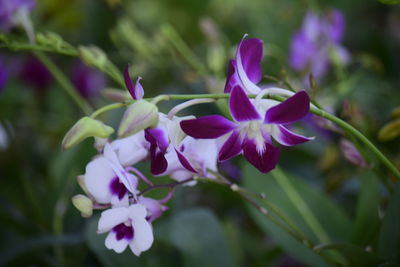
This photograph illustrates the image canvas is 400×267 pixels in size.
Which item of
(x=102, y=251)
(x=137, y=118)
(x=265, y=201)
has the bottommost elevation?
(x=102, y=251)

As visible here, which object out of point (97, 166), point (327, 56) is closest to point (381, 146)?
point (327, 56)

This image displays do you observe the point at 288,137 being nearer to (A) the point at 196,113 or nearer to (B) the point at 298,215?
(B) the point at 298,215

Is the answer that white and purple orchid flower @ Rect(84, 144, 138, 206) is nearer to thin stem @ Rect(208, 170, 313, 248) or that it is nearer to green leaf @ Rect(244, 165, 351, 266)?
thin stem @ Rect(208, 170, 313, 248)

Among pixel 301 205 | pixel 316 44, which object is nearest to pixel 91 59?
pixel 301 205

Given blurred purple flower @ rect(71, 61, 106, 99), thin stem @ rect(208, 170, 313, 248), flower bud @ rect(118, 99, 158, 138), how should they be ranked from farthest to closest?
blurred purple flower @ rect(71, 61, 106, 99) → thin stem @ rect(208, 170, 313, 248) → flower bud @ rect(118, 99, 158, 138)

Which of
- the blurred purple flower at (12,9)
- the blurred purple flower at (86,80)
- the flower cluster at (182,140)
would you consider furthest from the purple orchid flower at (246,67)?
the blurred purple flower at (86,80)

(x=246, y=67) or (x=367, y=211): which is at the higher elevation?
(x=246, y=67)

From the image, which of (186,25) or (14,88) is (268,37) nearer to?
(186,25)

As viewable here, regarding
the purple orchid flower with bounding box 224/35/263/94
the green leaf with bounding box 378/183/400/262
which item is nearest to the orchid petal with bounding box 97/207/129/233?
the purple orchid flower with bounding box 224/35/263/94
